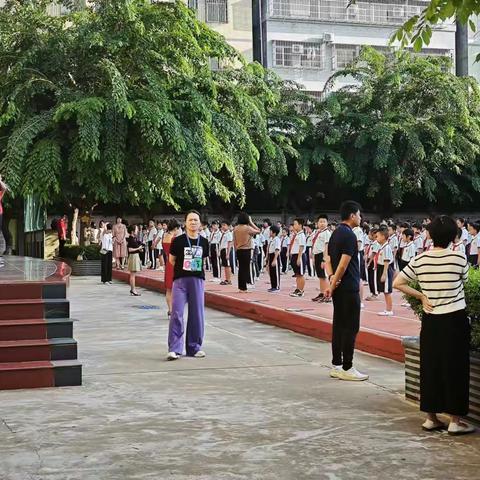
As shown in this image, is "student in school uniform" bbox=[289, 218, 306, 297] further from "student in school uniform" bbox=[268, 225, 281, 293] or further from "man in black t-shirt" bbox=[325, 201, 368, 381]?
"man in black t-shirt" bbox=[325, 201, 368, 381]

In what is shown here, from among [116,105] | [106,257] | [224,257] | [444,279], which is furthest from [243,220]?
[444,279]

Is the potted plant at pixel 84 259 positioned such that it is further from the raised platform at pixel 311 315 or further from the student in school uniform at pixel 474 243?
the student in school uniform at pixel 474 243

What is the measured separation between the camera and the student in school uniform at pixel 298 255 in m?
16.3

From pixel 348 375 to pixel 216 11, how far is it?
33856mm

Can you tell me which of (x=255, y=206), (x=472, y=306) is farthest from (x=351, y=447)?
(x=255, y=206)

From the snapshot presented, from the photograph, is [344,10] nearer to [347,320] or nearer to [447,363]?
[347,320]

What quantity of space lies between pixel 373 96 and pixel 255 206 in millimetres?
7329

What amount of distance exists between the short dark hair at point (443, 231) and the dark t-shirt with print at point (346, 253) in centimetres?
197

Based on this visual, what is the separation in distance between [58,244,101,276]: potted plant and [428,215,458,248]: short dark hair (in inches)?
788

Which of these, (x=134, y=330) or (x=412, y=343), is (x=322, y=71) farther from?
(x=412, y=343)

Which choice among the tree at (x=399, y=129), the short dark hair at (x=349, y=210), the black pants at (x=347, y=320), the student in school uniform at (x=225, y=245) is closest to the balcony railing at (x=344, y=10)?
the tree at (x=399, y=129)

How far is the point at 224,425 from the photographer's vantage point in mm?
6203

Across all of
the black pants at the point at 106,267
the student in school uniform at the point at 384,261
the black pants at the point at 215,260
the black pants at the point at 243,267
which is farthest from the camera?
the black pants at the point at 215,260

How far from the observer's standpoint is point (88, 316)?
13969 mm
